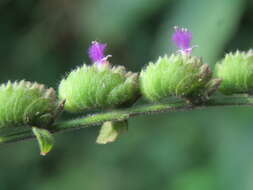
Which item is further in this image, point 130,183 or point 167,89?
point 130,183

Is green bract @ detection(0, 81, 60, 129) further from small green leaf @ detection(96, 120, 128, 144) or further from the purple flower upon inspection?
the purple flower

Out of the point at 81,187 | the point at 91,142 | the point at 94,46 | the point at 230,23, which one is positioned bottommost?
the point at 81,187

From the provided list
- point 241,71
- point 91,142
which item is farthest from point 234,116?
point 241,71

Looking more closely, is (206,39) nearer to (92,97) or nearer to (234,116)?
(234,116)

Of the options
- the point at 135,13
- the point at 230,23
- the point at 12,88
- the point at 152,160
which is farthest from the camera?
the point at 152,160

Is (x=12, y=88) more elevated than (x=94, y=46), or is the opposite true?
(x=94, y=46)

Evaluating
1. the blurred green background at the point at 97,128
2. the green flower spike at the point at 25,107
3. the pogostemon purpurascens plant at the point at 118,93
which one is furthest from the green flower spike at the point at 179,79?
the blurred green background at the point at 97,128

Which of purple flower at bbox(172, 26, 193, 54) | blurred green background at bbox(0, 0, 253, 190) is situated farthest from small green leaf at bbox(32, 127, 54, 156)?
blurred green background at bbox(0, 0, 253, 190)
